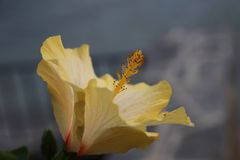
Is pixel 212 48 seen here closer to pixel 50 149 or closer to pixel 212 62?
pixel 212 62

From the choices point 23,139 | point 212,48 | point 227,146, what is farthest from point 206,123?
point 23,139

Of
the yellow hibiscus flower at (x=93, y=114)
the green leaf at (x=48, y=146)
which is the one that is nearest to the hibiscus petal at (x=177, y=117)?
the yellow hibiscus flower at (x=93, y=114)

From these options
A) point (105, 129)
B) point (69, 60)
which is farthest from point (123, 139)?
point (69, 60)

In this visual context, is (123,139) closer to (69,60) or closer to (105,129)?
(105,129)

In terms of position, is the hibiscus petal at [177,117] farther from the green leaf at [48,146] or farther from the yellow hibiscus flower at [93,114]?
the green leaf at [48,146]

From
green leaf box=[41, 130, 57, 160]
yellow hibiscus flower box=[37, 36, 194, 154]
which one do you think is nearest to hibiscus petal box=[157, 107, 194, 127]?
yellow hibiscus flower box=[37, 36, 194, 154]
